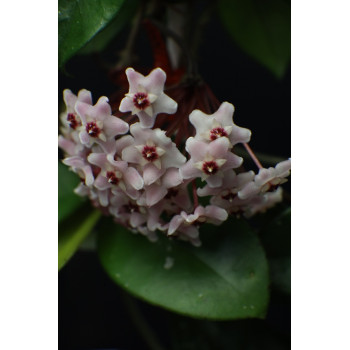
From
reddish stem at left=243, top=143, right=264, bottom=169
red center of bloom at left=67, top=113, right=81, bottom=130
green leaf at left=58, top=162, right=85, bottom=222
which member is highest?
red center of bloom at left=67, top=113, right=81, bottom=130

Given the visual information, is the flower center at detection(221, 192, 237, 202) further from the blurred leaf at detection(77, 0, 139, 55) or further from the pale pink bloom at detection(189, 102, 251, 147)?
the blurred leaf at detection(77, 0, 139, 55)

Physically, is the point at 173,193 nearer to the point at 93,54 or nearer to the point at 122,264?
the point at 122,264

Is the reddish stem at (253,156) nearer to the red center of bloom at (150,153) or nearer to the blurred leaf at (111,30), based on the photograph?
the red center of bloom at (150,153)

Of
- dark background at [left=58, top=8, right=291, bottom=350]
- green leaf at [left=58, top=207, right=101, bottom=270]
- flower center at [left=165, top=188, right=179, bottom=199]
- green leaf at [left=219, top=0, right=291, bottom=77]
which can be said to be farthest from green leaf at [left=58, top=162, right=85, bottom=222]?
green leaf at [left=219, top=0, right=291, bottom=77]

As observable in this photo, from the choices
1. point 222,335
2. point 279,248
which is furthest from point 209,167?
point 222,335

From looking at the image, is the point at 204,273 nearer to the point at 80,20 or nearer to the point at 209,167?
the point at 209,167

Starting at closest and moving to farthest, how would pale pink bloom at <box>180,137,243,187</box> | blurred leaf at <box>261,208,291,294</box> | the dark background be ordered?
pale pink bloom at <box>180,137,243,187</box> → blurred leaf at <box>261,208,291,294</box> → the dark background
